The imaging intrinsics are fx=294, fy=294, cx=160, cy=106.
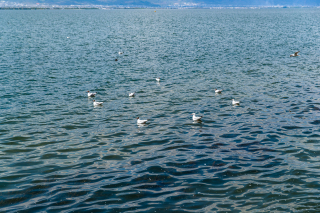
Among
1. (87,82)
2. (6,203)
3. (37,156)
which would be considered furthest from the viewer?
(87,82)

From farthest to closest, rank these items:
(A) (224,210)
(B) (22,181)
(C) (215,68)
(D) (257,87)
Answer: (C) (215,68) → (D) (257,87) → (B) (22,181) → (A) (224,210)

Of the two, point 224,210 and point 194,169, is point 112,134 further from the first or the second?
point 224,210

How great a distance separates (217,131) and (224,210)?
860cm

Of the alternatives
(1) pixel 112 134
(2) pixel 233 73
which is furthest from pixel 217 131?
(2) pixel 233 73

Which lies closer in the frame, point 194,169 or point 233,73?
point 194,169

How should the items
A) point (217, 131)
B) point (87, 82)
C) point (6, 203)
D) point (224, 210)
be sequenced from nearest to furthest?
1. point (224, 210)
2. point (6, 203)
3. point (217, 131)
4. point (87, 82)

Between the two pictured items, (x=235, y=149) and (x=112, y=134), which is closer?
(x=235, y=149)

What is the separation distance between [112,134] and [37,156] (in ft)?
16.3

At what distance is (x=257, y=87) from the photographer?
30172mm

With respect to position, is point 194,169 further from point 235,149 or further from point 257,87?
point 257,87

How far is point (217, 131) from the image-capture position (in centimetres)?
1977

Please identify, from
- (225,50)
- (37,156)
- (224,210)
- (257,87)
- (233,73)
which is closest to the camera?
(224,210)

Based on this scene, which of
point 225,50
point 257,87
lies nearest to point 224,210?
point 257,87

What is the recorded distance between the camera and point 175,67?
1599 inches
